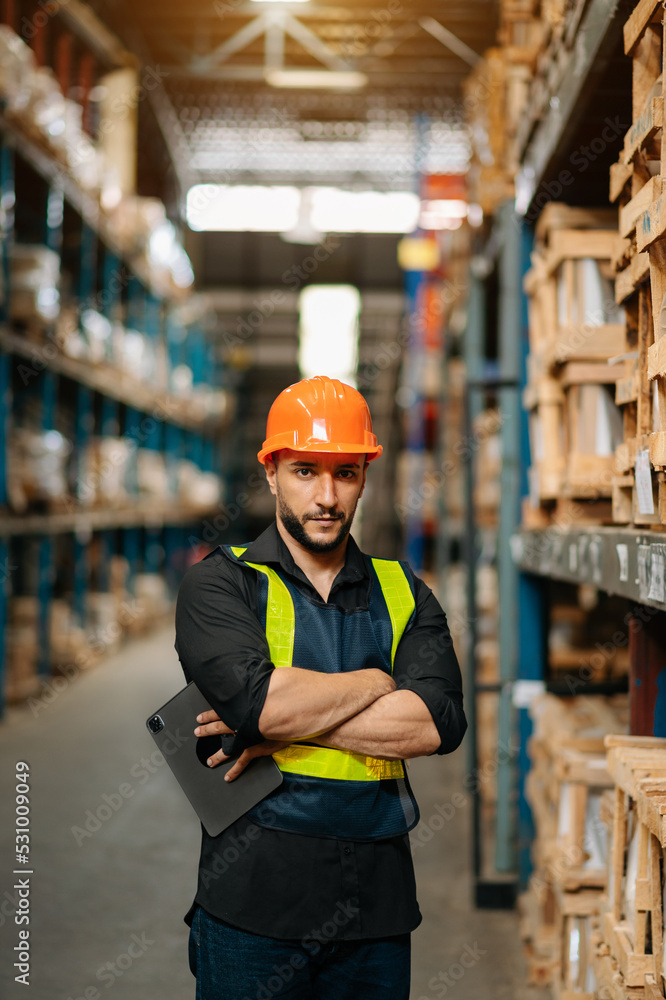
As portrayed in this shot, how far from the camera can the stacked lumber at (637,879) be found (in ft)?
7.17

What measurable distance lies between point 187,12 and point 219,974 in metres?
13.9

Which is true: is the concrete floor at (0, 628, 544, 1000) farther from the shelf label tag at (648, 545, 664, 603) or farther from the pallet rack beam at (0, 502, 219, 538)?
the shelf label tag at (648, 545, 664, 603)

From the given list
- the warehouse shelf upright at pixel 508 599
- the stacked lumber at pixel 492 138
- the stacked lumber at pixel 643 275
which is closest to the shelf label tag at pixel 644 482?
the stacked lumber at pixel 643 275

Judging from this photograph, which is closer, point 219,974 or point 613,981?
point 219,974

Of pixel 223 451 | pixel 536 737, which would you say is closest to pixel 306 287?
pixel 223 451

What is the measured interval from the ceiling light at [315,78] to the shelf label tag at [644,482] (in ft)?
38.6

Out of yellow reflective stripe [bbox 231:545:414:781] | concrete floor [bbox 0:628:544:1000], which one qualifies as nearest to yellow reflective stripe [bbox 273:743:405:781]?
yellow reflective stripe [bbox 231:545:414:781]

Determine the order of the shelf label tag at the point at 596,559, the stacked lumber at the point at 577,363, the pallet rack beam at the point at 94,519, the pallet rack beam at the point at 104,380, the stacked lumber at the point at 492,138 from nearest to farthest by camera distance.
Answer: the shelf label tag at the point at 596,559 → the stacked lumber at the point at 577,363 → the stacked lumber at the point at 492,138 → the pallet rack beam at the point at 104,380 → the pallet rack beam at the point at 94,519

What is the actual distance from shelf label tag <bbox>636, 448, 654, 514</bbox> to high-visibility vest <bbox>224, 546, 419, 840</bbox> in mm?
639

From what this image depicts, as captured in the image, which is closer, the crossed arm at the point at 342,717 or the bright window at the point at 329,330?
the crossed arm at the point at 342,717

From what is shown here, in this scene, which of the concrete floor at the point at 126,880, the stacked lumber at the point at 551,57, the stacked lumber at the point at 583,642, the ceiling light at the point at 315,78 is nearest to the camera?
the stacked lumber at the point at 551,57

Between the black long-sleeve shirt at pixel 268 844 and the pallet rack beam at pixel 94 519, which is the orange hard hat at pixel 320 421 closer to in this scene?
the black long-sleeve shirt at pixel 268 844

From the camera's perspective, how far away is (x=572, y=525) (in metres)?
3.40

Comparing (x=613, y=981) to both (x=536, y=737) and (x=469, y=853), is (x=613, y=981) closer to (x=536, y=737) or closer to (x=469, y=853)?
(x=536, y=737)
